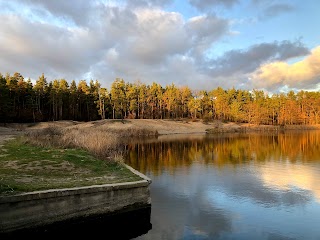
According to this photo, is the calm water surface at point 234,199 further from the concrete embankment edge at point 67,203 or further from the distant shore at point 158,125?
the distant shore at point 158,125

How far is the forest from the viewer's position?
74500 mm

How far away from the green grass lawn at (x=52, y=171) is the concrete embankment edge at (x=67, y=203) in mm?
652

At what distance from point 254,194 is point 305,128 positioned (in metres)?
88.5

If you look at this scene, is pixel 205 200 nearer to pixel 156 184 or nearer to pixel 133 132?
pixel 156 184

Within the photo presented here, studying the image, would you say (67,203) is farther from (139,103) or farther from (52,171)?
(139,103)

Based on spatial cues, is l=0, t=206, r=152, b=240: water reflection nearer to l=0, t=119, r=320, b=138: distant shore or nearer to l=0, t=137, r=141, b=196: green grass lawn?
l=0, t=137, r=141, b=196: green grass lawn

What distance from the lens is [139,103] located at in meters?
101

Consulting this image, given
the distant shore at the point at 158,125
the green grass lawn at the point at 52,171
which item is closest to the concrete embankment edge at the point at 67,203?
the green grass lawn at the point at 52,171

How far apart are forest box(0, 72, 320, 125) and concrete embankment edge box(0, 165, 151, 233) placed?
194 ft

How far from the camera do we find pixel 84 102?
294 feet

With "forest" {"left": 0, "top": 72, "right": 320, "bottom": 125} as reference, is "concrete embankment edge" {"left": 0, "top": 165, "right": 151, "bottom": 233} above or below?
A: below

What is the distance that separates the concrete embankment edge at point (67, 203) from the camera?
1007cm

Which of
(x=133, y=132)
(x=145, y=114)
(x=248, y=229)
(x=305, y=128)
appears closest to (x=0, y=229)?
(x=248, y=229)

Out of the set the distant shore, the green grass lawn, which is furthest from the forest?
the green grass lawn
